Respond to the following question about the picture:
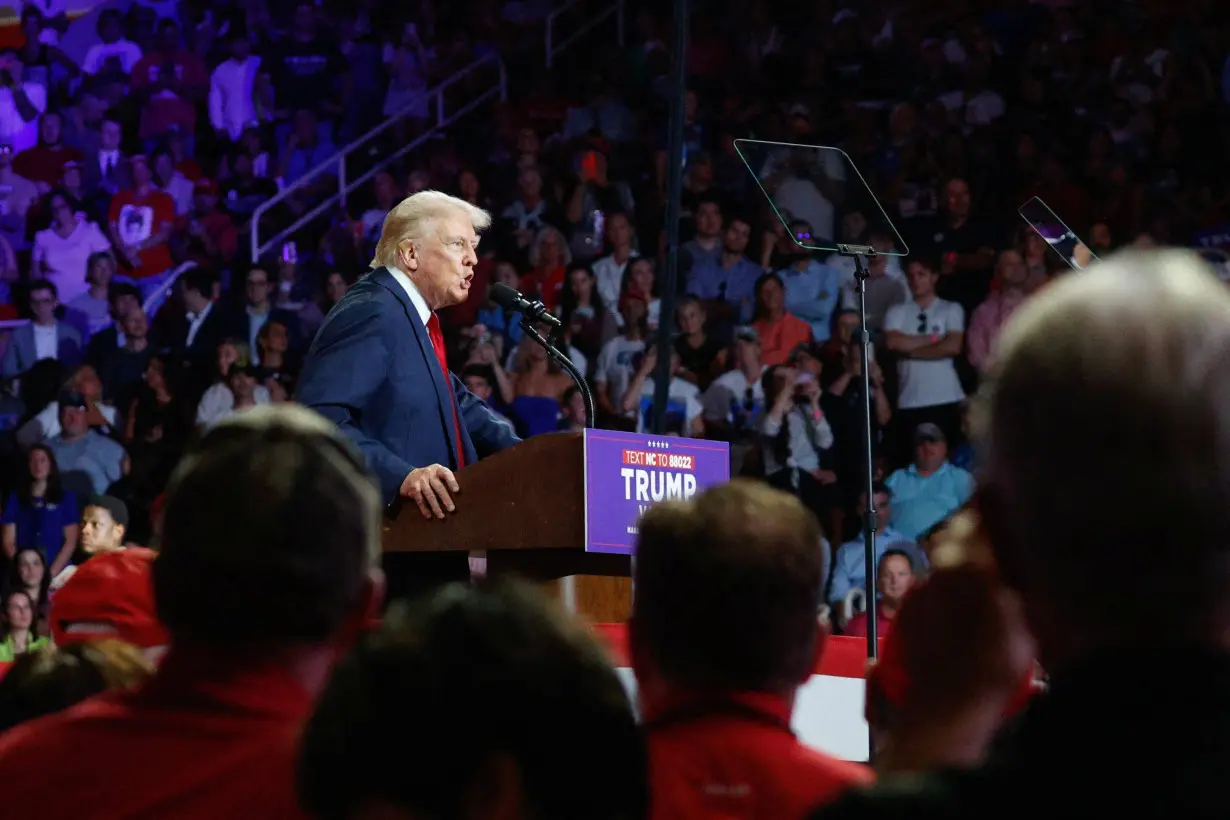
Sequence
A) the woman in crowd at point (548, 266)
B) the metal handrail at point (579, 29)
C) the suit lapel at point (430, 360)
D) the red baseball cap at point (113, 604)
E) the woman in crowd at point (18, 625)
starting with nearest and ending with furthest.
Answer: the red baseball cap at point (113, 604) < the suit lapel at point (430, 360) < the woman in crowd at point (18, 625) < the woman in crowd at point (548, 266) < the metal handrail at point (579, 29)

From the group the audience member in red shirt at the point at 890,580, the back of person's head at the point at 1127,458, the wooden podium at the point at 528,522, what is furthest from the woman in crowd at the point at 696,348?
the back of person's head at the point at 1127,458

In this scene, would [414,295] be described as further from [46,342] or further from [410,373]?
[46,342]

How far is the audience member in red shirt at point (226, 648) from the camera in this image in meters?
1.34

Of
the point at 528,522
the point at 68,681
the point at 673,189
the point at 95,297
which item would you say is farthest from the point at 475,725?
the point at 95,297

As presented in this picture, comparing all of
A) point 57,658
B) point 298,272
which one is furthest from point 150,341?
point 57,658

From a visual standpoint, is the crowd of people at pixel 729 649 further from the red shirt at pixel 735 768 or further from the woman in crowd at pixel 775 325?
the woman in crowd at pixel 775 325

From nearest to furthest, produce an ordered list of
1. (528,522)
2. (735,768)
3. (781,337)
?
(735,768) < (528,522) < (781,337)

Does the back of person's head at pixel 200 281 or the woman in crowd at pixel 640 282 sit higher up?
the back of person's head at pixel 200 281

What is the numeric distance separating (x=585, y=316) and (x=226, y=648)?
748cm

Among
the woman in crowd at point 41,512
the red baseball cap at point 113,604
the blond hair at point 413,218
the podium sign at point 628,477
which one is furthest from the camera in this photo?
the woman in crowd at point 41,512

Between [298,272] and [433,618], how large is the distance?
9.82 meters

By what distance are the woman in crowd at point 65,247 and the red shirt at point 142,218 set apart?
0.15m

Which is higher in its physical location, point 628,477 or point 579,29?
point 579,29

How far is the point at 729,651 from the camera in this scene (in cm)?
152
